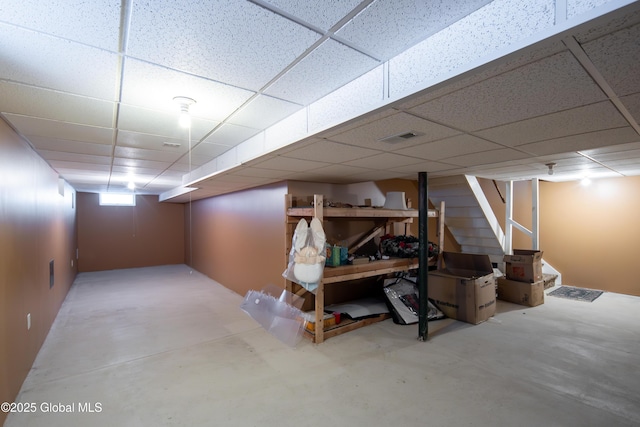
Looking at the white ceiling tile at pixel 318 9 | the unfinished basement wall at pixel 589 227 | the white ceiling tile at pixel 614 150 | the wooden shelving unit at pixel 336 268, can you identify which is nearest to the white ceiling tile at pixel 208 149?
the wooden shelving unit at pixel 336 268

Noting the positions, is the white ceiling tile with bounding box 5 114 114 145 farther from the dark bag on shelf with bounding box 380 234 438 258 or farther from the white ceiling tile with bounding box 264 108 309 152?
the dark bag on shelf with bounding box 380 234 438 258

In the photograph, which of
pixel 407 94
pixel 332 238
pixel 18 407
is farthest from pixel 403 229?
pixel 18 407

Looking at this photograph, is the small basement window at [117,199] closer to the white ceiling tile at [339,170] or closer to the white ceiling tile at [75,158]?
the white ceiling tile at [75,158]

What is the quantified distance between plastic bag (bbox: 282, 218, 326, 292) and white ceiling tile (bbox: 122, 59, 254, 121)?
60.0 inches

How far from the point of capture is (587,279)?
5.11 m

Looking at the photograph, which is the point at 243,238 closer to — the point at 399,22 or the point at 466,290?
the point at 466,290

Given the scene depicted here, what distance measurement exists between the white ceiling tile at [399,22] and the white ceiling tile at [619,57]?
374 millimetres

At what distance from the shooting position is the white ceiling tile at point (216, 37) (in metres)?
1.02

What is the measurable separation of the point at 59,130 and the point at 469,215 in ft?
17.7

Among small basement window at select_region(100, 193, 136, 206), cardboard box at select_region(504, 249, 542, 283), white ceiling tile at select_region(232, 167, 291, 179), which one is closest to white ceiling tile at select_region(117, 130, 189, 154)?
white ceiling tile at select_region(232, 167, 291, 179)

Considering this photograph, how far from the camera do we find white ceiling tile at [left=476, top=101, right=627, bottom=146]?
1.45 meters

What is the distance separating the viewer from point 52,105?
1817mm

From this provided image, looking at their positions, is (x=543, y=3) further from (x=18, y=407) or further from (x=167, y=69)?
(x=18, y=407)

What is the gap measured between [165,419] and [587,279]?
253 inches
